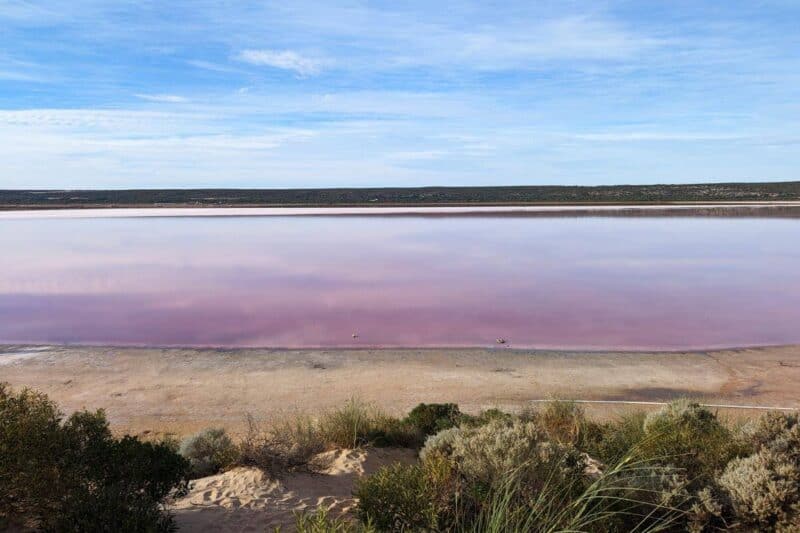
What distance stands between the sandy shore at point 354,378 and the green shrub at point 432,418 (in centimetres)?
93

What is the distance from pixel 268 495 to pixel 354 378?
4456 mm

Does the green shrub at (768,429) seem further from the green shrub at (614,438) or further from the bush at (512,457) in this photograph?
the bush at (512,457)

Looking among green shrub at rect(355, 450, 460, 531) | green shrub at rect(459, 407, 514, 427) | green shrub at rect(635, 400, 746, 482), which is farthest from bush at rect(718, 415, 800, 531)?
green shrub at rect(459, 407, 514, 427)

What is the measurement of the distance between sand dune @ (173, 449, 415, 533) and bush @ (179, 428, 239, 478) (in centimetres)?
26

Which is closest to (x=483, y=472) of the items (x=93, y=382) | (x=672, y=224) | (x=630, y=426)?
(x=630, y=426)

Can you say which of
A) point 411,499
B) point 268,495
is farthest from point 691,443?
point 268,495

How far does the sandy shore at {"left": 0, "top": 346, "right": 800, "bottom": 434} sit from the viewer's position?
859cm

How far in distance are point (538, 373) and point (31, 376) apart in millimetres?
7894

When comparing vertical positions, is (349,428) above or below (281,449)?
below

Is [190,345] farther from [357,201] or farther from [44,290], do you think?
[357,201]

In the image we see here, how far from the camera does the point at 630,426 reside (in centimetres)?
660

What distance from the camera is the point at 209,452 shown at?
630 cm

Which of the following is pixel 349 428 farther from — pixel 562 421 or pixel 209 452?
pixel 562 421

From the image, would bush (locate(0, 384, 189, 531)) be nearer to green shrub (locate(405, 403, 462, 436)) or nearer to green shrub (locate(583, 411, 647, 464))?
green shrub (locate(405, 403, 462, 436))
